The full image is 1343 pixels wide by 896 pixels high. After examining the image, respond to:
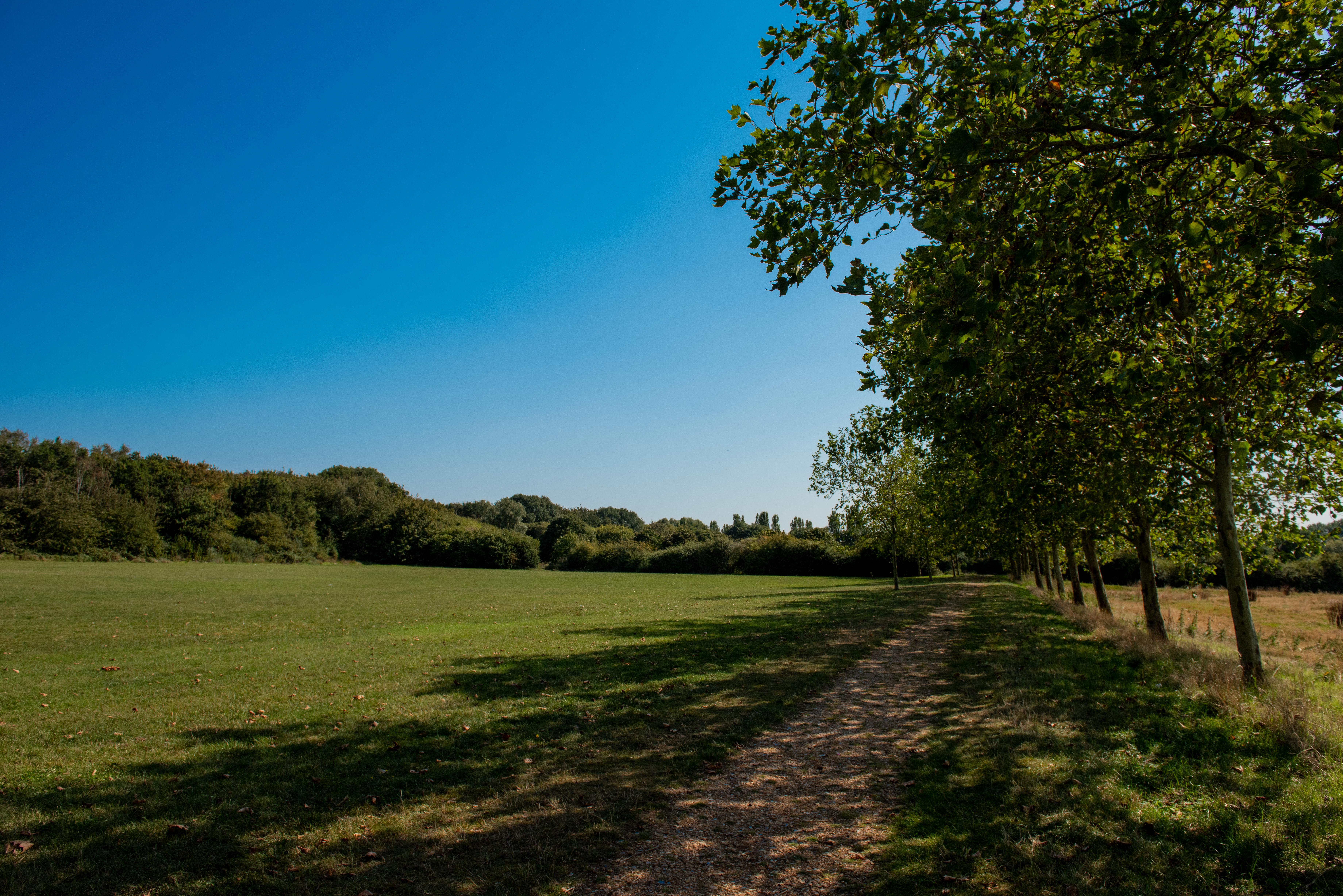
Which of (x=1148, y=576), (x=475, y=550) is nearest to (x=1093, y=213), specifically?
(x=1148, y=576)

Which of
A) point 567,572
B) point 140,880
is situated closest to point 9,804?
point 140,880

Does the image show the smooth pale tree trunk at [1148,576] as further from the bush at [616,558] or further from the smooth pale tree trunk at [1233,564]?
the bush at [616,558]

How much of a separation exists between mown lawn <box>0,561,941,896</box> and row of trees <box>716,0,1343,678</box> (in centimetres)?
517

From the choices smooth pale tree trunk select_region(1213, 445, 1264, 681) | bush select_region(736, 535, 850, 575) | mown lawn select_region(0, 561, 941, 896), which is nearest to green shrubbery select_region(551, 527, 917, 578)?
bush select_region(736, 535, 850, 575)

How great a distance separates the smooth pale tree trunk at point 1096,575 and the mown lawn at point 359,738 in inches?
238

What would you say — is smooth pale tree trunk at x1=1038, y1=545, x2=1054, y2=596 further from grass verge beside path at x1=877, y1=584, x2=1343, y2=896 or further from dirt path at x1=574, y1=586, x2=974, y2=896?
dirt path at x1=574, y1=586, x2=974, y2=896

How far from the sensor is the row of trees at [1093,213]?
488 cm

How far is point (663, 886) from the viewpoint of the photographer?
14.3 feet

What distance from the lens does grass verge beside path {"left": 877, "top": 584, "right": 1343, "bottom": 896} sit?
434cm

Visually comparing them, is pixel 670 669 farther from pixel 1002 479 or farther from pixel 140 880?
pixel 140 880

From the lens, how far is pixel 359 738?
25.9 ft

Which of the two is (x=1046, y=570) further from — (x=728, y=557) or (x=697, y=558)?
(x=697, y=558)

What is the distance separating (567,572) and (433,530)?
90.1 ft

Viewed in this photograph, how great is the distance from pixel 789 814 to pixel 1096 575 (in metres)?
19.1
